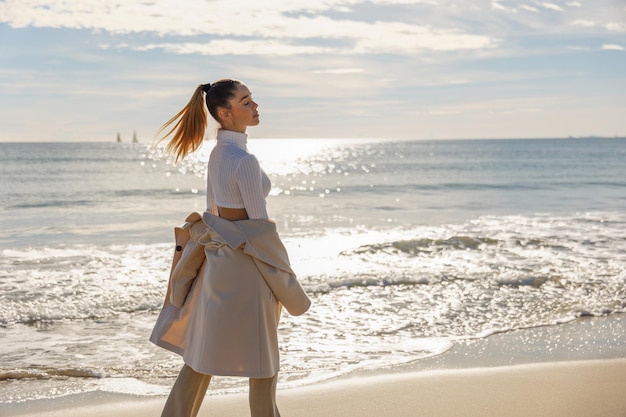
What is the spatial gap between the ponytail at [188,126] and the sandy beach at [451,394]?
1.87m

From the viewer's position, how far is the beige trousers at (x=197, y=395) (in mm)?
3254

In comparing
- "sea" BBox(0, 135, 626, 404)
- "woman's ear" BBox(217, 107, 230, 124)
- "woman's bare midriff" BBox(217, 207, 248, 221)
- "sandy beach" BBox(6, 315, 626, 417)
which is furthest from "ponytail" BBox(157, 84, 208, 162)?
"sea" BBox(0, 135, 626, 404)

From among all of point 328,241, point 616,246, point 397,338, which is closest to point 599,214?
point 616,246

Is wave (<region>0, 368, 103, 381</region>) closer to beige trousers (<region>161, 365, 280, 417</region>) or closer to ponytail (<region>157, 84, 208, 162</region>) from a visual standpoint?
beige trousers (<region>161, 365, 280, 417</region>)

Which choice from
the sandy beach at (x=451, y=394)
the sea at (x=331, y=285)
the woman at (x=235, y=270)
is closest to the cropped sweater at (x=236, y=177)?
the woman at (x=235, y=270)

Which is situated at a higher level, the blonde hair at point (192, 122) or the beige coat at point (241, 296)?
the blonde hair at point (192, 122)

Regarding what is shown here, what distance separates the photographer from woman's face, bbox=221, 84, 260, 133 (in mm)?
3225

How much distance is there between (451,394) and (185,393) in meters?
2.08

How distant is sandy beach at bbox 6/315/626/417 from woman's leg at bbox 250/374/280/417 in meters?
1.22

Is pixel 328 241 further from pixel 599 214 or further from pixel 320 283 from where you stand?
pixel 599 214

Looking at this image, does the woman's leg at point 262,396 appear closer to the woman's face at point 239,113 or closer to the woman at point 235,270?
the woman at point 235,270

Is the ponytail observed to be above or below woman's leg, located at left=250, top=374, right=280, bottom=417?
above

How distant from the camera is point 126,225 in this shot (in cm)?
1766

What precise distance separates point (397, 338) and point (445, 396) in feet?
5.77
